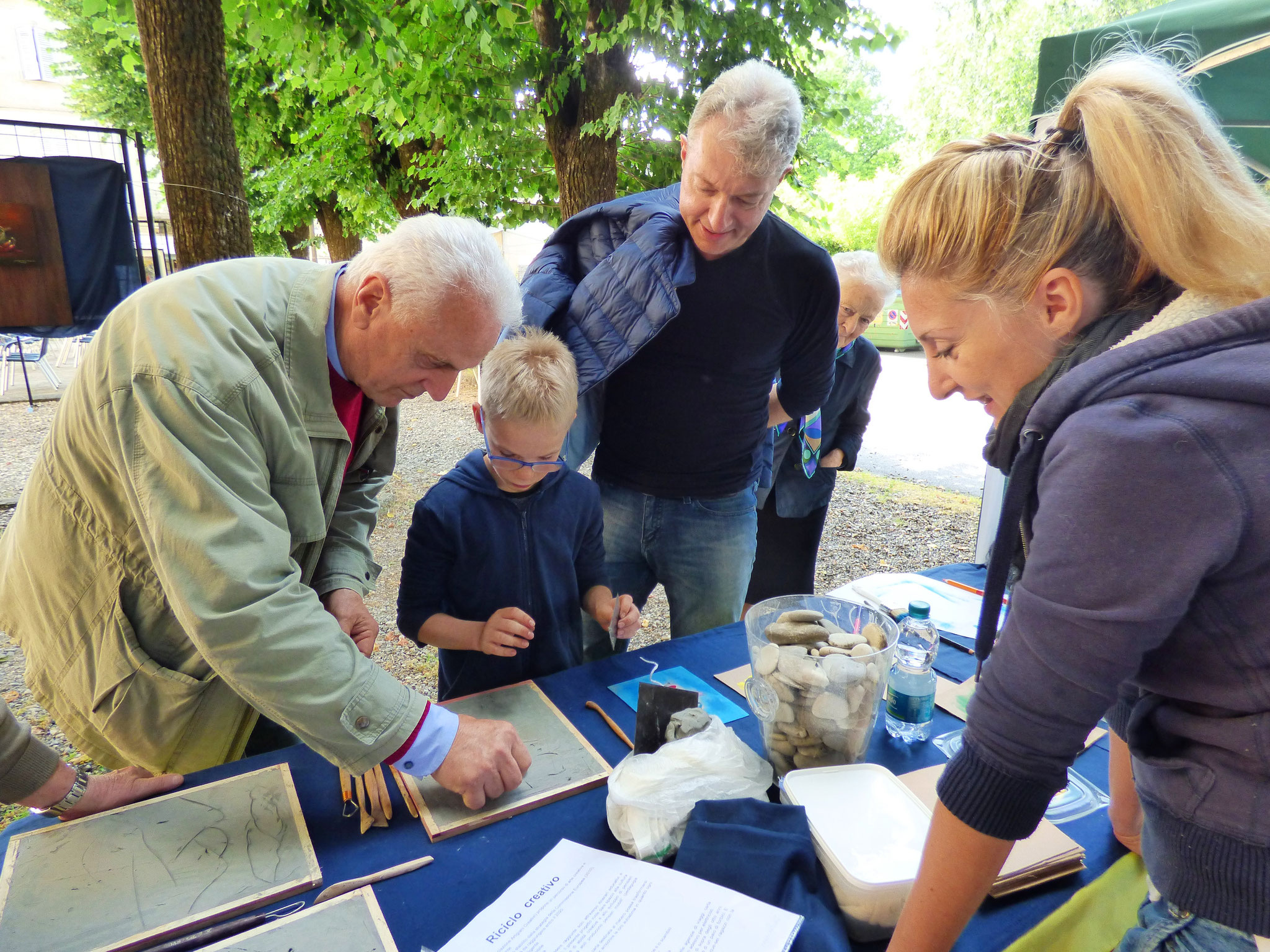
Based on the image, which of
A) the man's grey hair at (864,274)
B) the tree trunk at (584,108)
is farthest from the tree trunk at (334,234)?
the man's grey hair at (864,274)

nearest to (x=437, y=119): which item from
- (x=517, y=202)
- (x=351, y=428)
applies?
(x=517, y=202)

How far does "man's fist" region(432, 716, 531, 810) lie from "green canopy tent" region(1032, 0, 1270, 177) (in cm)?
235

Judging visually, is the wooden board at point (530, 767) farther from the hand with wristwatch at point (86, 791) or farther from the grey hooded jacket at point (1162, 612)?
the grey hooded jacket at point (1162, 612)

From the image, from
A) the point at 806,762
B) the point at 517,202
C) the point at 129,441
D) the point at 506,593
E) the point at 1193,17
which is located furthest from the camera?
the point at 517,202

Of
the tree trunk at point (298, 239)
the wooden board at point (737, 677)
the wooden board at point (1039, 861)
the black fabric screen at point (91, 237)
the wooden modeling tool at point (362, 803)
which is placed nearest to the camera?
the wooden board at point (1039, 861)

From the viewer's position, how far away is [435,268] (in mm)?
1310

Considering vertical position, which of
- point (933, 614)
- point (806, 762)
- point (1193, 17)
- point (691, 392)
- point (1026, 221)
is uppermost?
point (1193, 17)

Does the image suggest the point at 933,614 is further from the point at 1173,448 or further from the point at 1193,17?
the point at 1193,17

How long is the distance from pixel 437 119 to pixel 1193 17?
4767 mm

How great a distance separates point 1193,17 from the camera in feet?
7.70

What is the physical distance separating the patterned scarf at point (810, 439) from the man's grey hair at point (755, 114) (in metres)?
1.17

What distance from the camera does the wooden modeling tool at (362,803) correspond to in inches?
42.9

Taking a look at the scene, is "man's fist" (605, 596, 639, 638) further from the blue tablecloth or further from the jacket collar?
the jacket collar

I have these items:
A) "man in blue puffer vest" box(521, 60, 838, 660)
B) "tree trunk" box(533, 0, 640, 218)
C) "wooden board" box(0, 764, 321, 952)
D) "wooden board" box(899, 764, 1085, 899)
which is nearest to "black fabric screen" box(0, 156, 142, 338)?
"tree trunk" box(533, 0, 640, 218)
